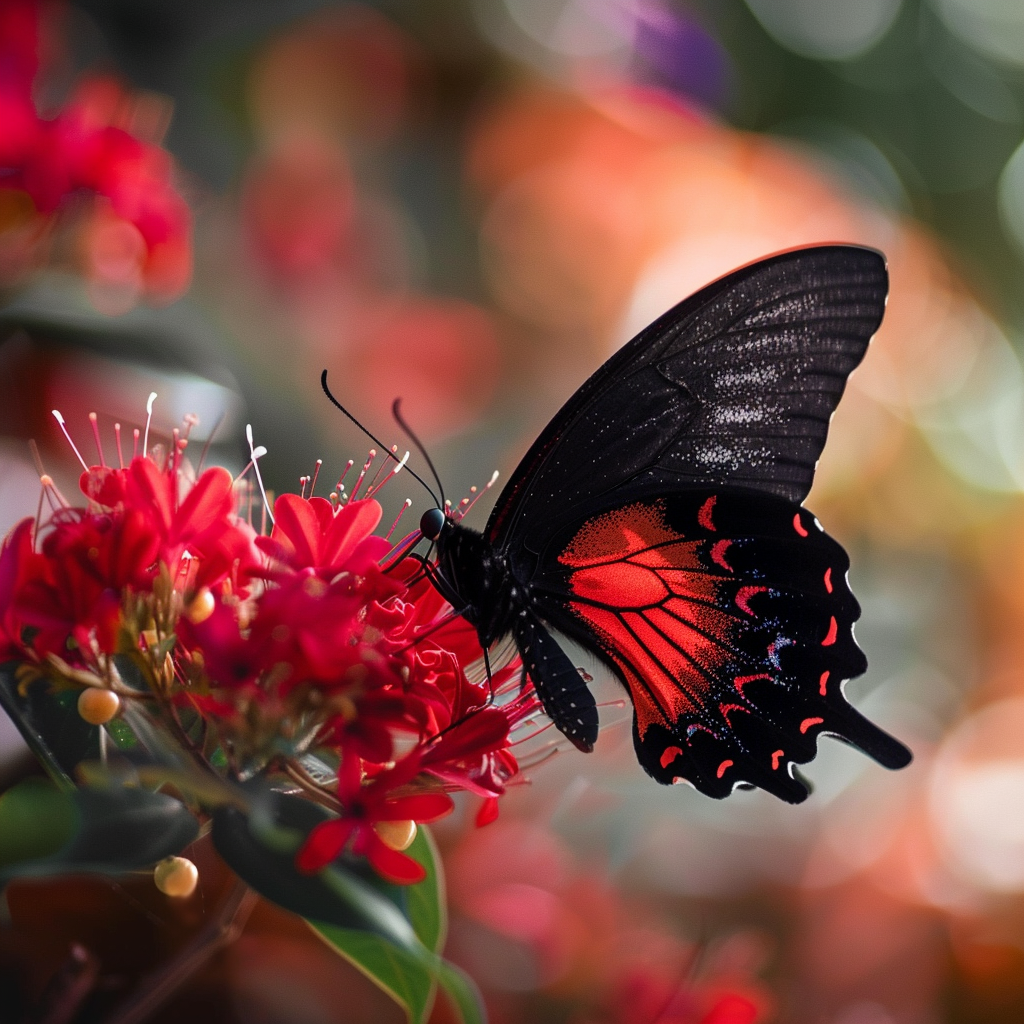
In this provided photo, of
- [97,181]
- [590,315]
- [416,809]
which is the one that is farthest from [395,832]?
[590,315]

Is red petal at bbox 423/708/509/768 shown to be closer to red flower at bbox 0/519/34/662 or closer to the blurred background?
red flower at bbox 0/519/34/662


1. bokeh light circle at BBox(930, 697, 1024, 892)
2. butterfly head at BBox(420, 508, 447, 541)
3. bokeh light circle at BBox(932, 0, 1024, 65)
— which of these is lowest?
bokeh light circle at BBox(930, 697, 1024, 892)

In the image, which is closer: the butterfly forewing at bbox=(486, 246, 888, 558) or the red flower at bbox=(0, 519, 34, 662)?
the red flower at bbox=(0, 519, 34, 662)

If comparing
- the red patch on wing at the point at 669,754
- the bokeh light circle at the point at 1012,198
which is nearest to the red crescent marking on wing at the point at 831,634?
the red patch on wing at the point at 669,754

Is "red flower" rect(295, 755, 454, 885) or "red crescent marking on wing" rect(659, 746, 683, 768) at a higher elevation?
"red flower" rect(295, 755, 454, 885)

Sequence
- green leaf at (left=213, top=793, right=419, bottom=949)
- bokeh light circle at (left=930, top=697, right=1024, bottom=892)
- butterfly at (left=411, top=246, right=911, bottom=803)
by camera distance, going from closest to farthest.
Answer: green leaf at (left=213, top=793, right=419, bottom=949) → butterfly at (left=411, top=246, right=911, bottom=803) → bokeh light circle at (left=930, top=697, right=1024, bottom=892)

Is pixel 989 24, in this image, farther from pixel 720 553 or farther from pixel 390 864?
pixel 390 864

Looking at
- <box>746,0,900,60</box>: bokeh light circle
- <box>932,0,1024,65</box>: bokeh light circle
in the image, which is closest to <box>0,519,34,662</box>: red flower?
<box>746,0,900,60</box>: bokeh light circle
